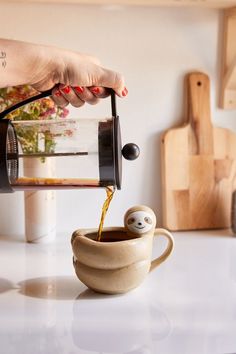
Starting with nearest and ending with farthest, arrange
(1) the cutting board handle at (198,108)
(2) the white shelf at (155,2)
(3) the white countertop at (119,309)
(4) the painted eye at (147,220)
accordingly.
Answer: (3) the white countertop at (119,309)
(4) the painted eye at (147,220)
(2) the white shelf at (155,2)
(1) the cutting board handle at (198,108)

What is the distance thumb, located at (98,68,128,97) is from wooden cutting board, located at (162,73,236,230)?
1.53ft

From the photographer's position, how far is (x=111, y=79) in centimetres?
93

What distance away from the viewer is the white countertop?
78cm

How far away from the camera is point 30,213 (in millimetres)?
1286

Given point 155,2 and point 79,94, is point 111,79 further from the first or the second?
point 155,2

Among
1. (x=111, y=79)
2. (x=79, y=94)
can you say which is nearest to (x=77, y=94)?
(x=79, y=94)

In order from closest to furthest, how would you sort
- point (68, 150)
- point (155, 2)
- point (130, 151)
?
point (130, 151)
point (68, 150)
point (155, 2)

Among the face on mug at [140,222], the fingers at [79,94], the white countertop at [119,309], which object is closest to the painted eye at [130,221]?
the face on mug at [140,222]

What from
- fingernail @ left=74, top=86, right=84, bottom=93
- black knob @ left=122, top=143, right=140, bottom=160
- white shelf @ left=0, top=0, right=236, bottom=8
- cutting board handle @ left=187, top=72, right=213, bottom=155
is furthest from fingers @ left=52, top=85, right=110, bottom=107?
cutting board handle @ left=187, top=72, right=213, bottom=155

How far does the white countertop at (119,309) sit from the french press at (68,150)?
0.64 feet

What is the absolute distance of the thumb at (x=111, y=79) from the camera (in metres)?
0.93

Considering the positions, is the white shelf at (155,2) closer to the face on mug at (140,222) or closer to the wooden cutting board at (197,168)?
the wooden cutting board at (197,168)

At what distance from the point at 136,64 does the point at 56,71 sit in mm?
448

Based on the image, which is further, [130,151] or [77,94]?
[77,94]
